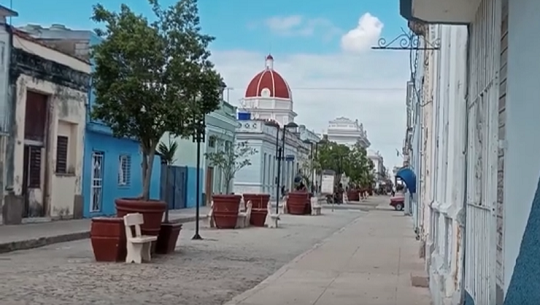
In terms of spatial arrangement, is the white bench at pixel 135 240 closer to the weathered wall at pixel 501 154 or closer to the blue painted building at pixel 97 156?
the weathered wall at pixel 501 154

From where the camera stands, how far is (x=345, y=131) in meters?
113

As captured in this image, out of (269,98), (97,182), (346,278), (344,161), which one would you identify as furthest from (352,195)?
(346,278)

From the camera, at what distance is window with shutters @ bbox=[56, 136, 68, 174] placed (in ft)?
Result: 87.2

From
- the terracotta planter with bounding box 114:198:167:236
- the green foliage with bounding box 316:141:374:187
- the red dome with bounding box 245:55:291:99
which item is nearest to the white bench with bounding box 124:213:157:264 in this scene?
the terracotta planter with bounding box 114:198:167:236

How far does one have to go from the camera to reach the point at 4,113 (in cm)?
2291

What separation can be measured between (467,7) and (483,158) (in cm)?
144

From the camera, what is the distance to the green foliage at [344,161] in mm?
73500

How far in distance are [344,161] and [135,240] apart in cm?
6518

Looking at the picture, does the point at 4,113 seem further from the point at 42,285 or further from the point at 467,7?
the point at 467,7

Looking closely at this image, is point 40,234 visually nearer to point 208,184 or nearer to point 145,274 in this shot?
point 145,274

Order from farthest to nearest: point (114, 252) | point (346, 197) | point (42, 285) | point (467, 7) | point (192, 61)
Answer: point (346, 197), point (192, 61), point (114, 252), point (42, 285), point (467, 7)

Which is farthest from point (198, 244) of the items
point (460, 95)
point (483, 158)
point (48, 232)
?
point (483, 158)

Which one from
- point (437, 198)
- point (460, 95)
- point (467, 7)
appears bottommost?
→ point (437, 198)

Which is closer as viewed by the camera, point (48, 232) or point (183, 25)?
point (183, 25)
